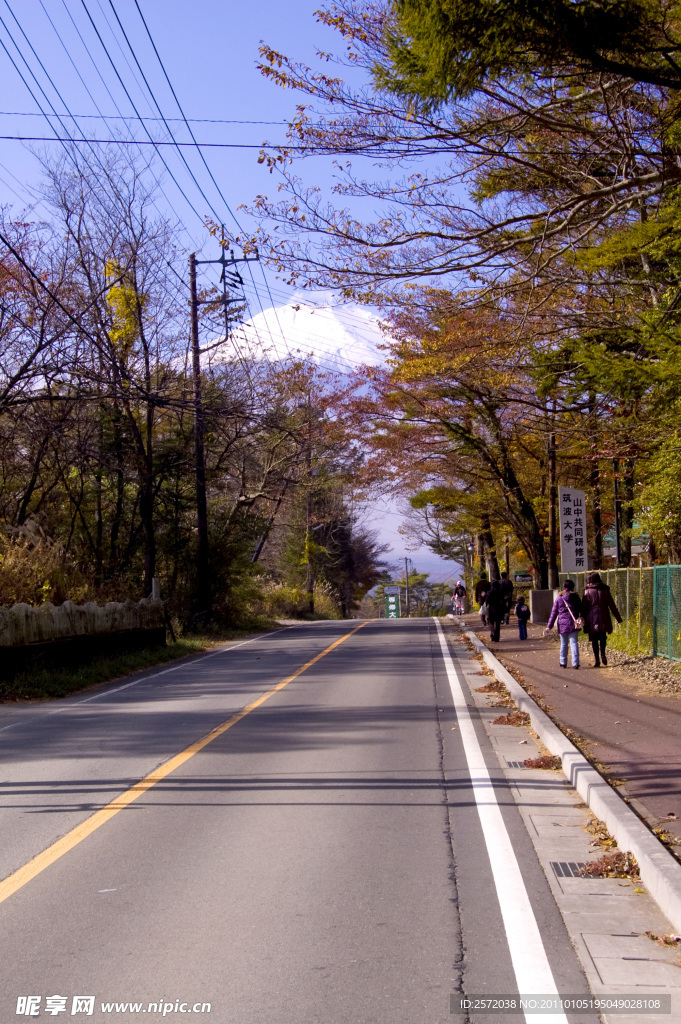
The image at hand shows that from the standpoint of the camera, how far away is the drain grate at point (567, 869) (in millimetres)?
5488

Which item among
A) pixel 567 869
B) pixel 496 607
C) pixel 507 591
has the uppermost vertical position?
pixel 507 591

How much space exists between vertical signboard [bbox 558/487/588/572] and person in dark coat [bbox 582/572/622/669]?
6395 mm

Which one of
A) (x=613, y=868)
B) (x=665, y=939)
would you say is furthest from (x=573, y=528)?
(x=665, y=939)

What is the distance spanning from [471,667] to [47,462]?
564 inches

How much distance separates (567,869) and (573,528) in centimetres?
1833

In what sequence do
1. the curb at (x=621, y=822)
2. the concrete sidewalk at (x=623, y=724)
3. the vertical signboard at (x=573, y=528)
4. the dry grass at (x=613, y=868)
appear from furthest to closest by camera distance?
1. the vertical signboard at (x=573, y=528)
2. the concrete sidewalk at (x=623, y=724)
3. the dry grass at (x=613, y=868)
4. the curb at (x=621, y=822)

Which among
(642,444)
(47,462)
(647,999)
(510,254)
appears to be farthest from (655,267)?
(47,462)

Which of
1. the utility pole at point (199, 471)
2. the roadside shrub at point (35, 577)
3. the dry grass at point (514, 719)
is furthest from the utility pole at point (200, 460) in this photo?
the dry grass at point (514, 719)

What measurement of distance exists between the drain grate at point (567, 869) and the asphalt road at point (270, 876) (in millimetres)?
132

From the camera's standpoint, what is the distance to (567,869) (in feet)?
18.4

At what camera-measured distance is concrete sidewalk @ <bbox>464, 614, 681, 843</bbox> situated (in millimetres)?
7000

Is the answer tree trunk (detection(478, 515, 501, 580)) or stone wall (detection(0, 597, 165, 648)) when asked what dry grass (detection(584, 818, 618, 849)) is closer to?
stone wall (detection(0, 597, 165, 648))

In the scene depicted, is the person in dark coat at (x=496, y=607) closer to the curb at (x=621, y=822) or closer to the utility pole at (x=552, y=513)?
the utility pole at (x=552, y=513)

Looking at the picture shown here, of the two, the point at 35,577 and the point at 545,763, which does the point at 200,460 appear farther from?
the point at 545,763
